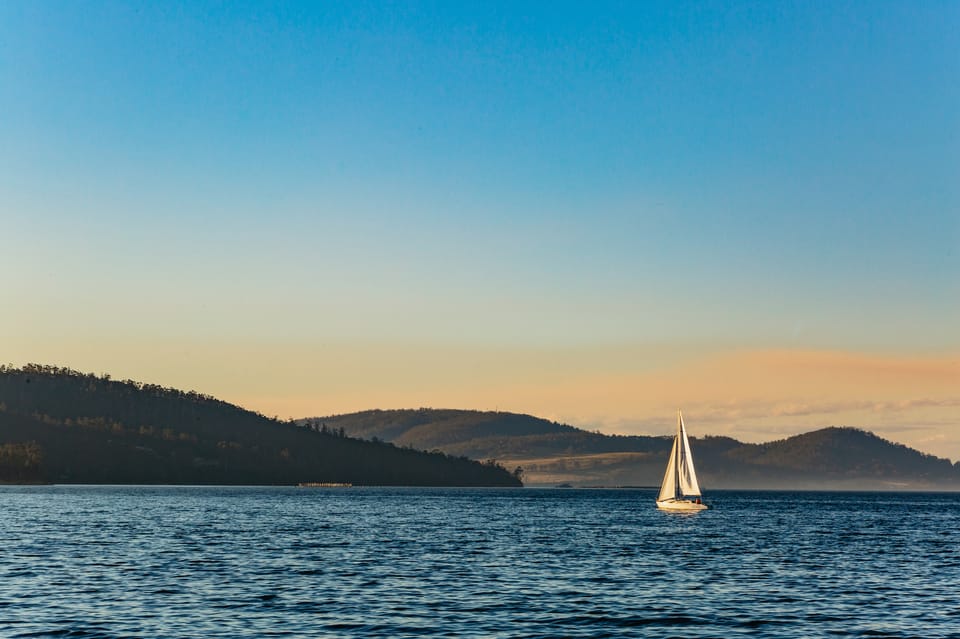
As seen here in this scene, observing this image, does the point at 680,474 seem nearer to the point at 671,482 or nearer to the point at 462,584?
the point at 671,482

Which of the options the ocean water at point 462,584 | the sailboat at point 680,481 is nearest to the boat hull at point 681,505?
the sailboat at point 680,481

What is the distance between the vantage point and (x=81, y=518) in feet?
476

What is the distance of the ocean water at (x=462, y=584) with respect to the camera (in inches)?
2047

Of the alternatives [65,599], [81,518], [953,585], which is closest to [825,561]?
[953,585]

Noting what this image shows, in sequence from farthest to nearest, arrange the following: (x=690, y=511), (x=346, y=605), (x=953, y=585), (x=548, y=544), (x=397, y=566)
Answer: (x=690, y=511)
(x=548, y=544)
(x=397, y=566)
(x=953, y=585)
(x=346, y=605)

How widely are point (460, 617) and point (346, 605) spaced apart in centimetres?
715

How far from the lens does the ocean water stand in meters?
52.0

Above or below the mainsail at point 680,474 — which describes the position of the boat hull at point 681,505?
below

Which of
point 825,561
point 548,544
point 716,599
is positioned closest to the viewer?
point 716,599

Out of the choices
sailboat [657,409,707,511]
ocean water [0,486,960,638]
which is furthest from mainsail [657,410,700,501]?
ocean water [0,486,960,638]

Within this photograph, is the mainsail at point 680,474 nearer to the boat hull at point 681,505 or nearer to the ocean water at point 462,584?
the boat hull at point 681,505

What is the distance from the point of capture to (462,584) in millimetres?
67500

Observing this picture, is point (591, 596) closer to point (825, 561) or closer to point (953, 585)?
point (953, 585)

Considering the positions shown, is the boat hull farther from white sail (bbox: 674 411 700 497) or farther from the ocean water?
the ocean water
